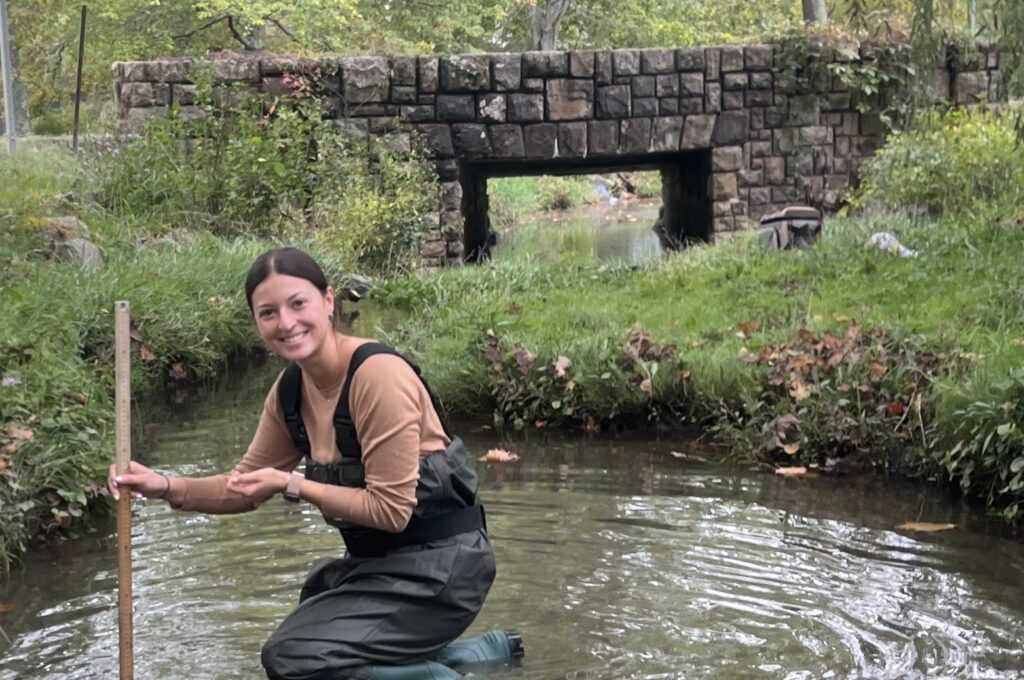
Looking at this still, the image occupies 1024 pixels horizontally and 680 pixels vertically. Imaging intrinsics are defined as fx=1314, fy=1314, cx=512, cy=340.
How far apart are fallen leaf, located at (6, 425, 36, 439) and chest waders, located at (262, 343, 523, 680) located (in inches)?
84.7

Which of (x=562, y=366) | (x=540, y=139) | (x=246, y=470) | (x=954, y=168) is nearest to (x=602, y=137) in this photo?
(x=540, y=139)

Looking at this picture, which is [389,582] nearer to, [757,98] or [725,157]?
[725,157]

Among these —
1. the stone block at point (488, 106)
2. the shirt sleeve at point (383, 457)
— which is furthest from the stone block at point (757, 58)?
the shirt sleeve at point (383, 457)

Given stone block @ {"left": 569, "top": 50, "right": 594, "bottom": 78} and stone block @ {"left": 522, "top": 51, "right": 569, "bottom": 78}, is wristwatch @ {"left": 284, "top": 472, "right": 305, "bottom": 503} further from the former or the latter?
stone block @ {"left": 569, "top": 50, "right": 594, "bottom": 78}

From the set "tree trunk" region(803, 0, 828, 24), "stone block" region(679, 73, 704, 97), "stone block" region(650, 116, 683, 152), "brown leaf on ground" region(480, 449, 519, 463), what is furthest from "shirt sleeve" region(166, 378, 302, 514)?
"tree trunk" region(803, 0, 828, 24)

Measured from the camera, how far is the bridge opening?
16578 millimetres

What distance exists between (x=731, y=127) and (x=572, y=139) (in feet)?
6.76

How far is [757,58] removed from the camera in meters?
16.0

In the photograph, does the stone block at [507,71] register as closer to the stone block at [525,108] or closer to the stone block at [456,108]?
the stone block at [525,108]

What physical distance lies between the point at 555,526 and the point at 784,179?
37.5ft

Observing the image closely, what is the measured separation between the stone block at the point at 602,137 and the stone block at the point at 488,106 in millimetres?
1094

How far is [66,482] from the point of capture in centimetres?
552

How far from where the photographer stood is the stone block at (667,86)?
15469mm

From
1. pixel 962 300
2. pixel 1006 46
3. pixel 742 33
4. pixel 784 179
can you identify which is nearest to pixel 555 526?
pixel 962 300
